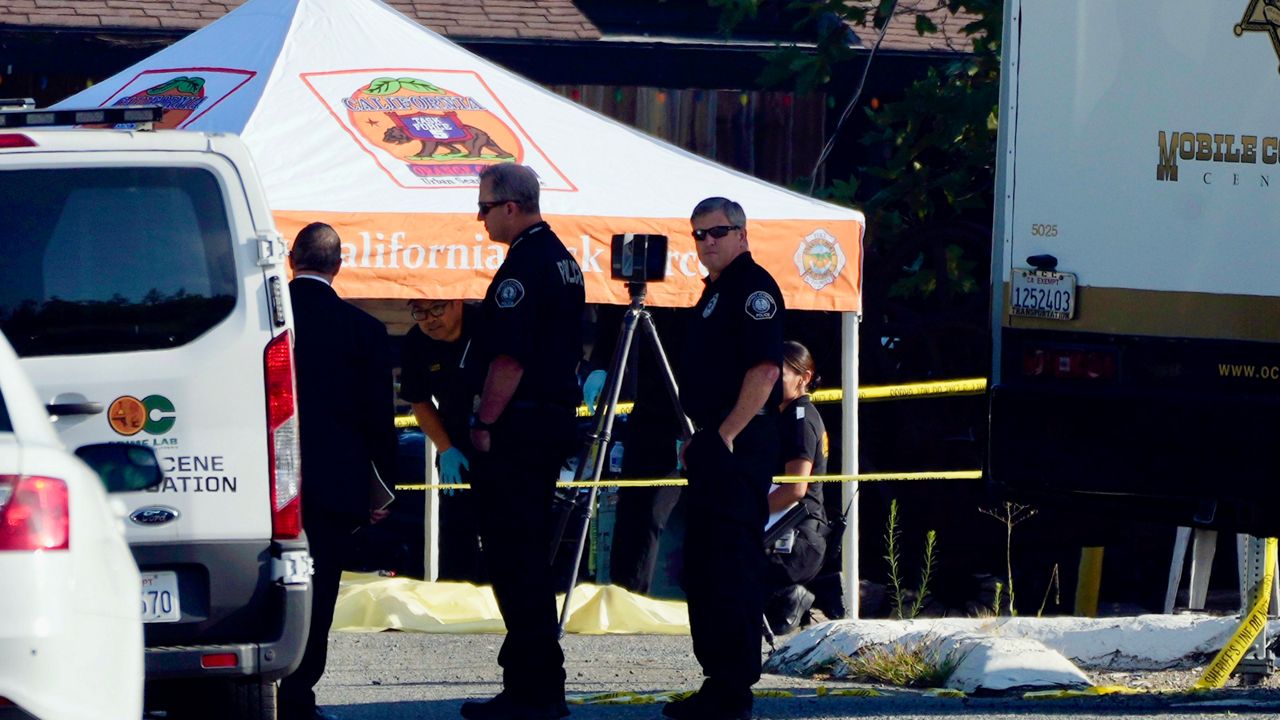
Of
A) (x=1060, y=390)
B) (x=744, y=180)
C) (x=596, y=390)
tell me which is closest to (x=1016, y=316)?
(x=1060, y=390)

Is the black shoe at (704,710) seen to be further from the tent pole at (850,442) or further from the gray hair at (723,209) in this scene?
the tent pole at (850,442)

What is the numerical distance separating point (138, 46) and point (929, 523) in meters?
6.03

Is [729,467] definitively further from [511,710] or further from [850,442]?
[850,442]

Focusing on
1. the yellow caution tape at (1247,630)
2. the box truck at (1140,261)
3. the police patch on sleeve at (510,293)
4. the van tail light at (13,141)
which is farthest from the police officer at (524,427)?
the yellow caution tape at (1247,630)

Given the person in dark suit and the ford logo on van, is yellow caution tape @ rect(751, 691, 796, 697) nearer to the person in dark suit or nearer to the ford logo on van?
the person in dark suit

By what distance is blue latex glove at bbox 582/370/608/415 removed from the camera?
36.4ft

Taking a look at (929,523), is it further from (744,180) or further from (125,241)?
(125,241)

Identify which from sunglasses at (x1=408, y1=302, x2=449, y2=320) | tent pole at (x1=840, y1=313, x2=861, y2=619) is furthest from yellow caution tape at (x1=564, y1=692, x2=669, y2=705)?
tent pole at (x1=840, y1=313, x2=861, y2=619)

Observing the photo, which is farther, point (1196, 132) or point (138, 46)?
point (138, 46)

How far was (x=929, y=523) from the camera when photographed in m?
11.8

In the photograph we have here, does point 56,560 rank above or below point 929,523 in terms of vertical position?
above

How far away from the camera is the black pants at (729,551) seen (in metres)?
6.77

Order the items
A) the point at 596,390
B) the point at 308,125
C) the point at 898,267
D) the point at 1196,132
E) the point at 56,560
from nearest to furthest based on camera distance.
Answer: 1. the point at 56,560
2. the point at 1196,132
3. the point at 308,125
4. the point at 596,390
5. the point at 898,267

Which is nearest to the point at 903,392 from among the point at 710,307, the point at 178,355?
the point at 710,307
